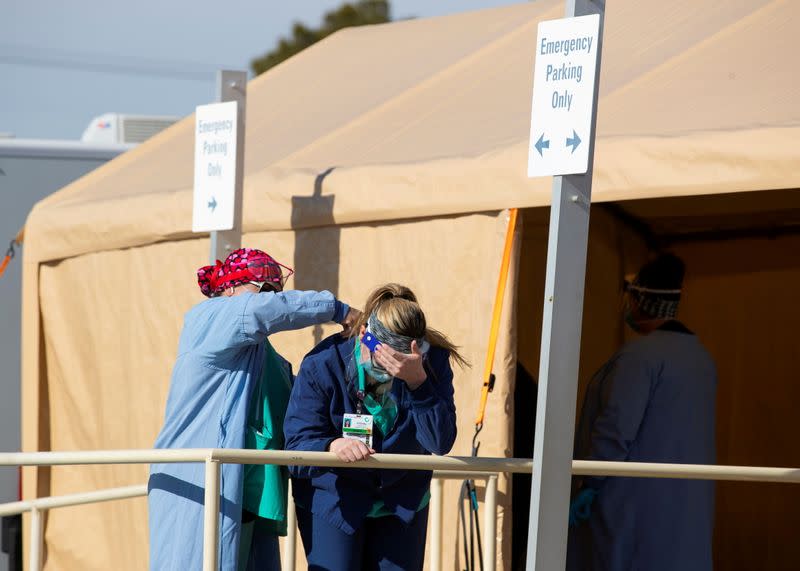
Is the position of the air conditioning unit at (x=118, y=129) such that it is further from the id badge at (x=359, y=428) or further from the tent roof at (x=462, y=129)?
the id badge at (x=359, y=428)

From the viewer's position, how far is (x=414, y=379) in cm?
359

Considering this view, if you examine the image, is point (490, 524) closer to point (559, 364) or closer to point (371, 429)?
point (371, 429)

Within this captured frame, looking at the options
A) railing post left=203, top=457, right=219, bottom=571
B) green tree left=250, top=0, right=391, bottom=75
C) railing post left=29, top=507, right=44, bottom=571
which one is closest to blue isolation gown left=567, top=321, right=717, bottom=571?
railing post left=203, top=457, right=219, bottom=571

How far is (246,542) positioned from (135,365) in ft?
7.96

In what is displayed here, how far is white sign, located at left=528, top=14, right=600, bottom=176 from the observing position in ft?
10.6

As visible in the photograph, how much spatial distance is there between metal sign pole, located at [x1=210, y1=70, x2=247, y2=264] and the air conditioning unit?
12.8ft

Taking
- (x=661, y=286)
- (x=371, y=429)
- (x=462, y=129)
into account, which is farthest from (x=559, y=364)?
(x=462, y=129)

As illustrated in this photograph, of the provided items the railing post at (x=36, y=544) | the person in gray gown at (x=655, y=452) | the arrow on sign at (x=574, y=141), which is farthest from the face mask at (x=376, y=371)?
the railing post at (x=36, y=544)

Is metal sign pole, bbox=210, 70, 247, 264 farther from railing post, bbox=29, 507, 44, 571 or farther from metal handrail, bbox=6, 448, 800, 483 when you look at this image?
metal handrail, bbox=6, 448, 800, 483

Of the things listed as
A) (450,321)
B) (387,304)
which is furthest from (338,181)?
(387,304)

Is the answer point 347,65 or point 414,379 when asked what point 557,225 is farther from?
point 347,65

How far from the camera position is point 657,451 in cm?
477

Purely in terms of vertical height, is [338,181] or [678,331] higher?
[338,181]

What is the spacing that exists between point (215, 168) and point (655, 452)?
2.03 meters
